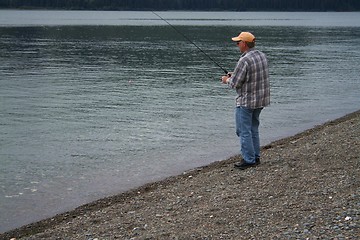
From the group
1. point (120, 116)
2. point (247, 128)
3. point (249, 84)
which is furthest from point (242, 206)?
point (120, 116)

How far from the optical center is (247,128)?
9406 mm

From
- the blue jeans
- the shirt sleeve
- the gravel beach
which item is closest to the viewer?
the gravel beach

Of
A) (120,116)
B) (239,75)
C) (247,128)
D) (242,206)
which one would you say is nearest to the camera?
(242,206)

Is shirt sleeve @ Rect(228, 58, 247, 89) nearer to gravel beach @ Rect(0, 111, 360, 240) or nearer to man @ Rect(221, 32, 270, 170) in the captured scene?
man @ Rect(221, 32, 270, 170)

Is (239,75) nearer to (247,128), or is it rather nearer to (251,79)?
(251,79)

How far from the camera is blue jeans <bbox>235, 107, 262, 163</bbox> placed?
30.6 feet

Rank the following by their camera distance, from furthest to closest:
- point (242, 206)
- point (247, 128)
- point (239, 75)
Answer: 1. point (247, 128)
2. point (239, 75)
3. point (242, 206)

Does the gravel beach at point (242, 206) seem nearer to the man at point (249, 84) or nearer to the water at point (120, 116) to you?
the man at point (249, 84)

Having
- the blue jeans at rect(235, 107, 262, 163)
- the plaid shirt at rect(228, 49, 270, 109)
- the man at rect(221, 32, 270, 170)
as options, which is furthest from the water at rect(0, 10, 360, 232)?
the plaid shirt at rect(228, 49, 270, 109)

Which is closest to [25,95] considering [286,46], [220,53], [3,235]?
[3,235]

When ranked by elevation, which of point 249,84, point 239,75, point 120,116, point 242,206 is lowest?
point 120,116

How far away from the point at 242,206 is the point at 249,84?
226cm

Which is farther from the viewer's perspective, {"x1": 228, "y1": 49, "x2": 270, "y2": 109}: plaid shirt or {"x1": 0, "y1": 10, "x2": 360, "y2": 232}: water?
{"x1": 0, "y1": 10, "x2": 360, "y2": 232}: water

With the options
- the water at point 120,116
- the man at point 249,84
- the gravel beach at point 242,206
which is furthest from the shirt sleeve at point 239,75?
the water at point 120,116
